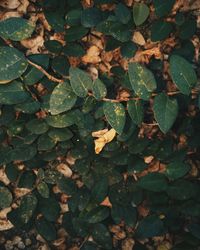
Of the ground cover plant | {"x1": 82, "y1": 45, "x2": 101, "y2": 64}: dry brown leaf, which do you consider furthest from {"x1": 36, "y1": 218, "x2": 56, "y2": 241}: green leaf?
{"x1": 82, "y1": 45, "x2": 101, "y2": 64}: dry brown leaf

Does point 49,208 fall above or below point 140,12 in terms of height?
below

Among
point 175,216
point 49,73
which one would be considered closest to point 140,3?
point 49,73

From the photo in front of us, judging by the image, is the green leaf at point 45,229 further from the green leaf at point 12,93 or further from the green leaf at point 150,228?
the green leaf at point 12,93

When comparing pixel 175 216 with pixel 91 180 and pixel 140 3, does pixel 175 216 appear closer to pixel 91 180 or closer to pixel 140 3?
pixel 91 180

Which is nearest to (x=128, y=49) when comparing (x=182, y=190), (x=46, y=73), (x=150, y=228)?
(x=46, y=73)

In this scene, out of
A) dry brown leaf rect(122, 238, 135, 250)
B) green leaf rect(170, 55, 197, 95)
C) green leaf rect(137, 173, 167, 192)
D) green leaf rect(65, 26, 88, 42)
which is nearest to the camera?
green leaf rect(170, 55, 197, 95)

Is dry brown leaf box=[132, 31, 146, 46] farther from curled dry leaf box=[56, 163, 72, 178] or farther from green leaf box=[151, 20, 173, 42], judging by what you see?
curled dry leaf box=[56, 163, 72, 178]

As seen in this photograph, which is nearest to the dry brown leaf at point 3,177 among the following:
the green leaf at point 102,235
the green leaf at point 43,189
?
the green leaf at point 43,189

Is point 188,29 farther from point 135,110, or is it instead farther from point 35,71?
point 35,71
